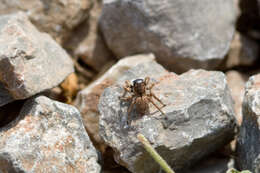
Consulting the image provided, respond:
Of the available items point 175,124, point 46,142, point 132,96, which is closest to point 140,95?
point 132,96

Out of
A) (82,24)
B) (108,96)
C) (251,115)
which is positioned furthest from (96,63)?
(251,115)

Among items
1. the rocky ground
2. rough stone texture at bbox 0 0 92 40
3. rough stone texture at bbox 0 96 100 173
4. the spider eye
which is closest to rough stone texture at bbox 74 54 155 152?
the rocky ground

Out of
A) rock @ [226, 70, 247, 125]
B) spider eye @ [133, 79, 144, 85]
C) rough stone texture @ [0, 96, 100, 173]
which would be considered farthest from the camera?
rock @ [226, 70, 247, 125]

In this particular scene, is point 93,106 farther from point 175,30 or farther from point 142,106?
point 175,30

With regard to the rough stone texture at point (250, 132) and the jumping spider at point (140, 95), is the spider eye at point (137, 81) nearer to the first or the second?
the jumping spider at point (140, 95)

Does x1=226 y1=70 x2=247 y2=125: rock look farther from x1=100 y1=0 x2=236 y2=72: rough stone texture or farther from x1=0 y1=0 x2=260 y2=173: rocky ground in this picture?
x1=100 y1=0 x2=236 y2=72: rough stone texture

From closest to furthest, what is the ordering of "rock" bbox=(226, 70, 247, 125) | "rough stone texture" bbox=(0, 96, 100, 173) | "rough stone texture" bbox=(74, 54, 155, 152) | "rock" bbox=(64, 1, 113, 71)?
"rough stone texture" bbox=(0, 96, 100, 173)
"rough stone texture" bbox=(74, 54, 155, 152)
"rock" bbox=(226, 70, 247, 125)
"rock" bbox=(64, 1, 113, 71)

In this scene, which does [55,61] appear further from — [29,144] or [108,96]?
[29,144]
